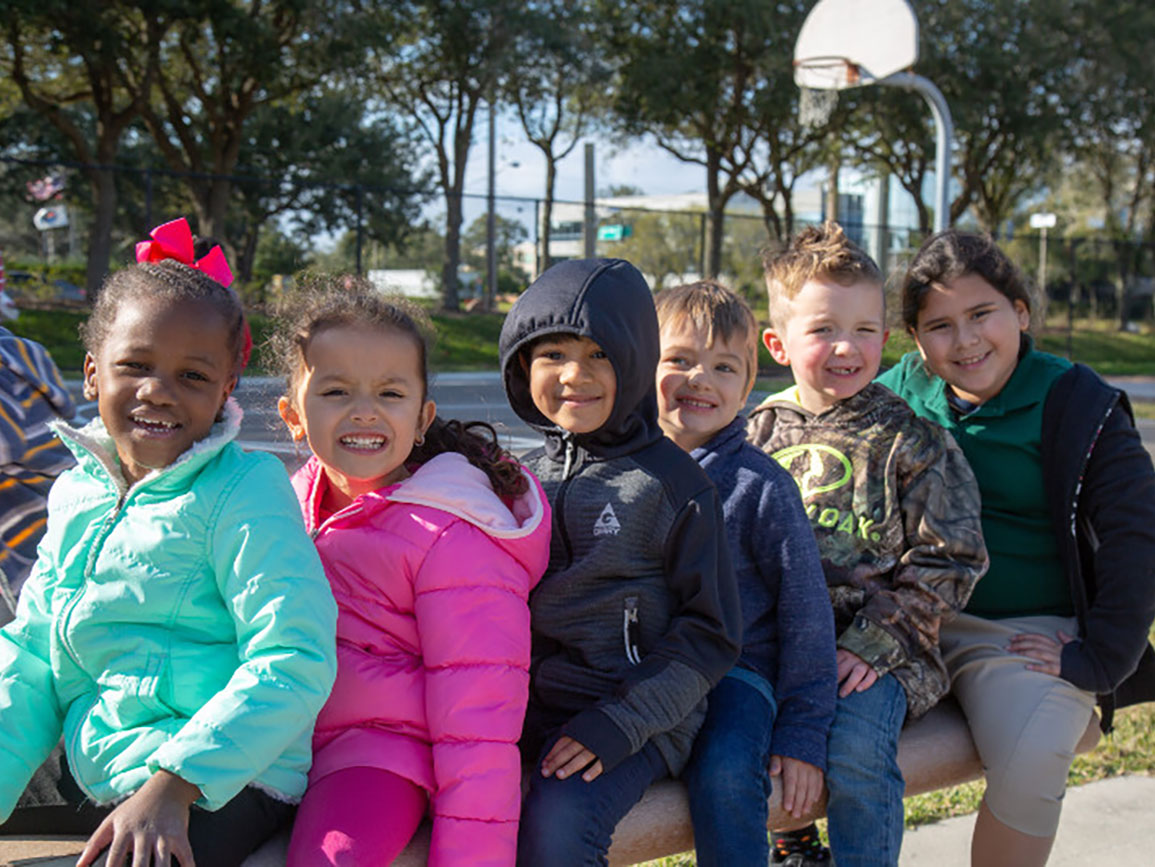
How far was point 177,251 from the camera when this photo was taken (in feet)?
6.30

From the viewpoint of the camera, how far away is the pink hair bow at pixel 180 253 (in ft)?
6.28

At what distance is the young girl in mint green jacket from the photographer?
1.61m

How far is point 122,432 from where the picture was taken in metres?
1.76

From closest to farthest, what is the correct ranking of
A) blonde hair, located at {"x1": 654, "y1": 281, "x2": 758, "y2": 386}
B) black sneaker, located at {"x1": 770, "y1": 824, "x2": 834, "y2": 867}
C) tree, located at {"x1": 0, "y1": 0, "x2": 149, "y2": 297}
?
1. blonde hair, located at {"x1": 654, "y1": 281, "x2": 758, "y2": 386}
2. black sneaker, located at {"x1": 770, "y1": 824, "x2": 834, "y2": 867}
3. tree, located at {"x1": 0, "y1": 0, "x2": 149, "y2": 297}

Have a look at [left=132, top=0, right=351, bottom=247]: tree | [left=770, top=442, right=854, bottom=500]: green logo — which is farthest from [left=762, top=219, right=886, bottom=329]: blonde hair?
[left=132, top=0, right=351, bottom=247]: tree

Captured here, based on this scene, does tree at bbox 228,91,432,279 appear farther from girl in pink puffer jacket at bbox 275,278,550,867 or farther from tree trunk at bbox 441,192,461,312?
girl in pink puffer jacket at bbox 275,278,550,867

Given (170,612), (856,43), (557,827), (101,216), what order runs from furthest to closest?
1. (101,216)
2. (856,43)
3. (557,827)
4. (170,612)

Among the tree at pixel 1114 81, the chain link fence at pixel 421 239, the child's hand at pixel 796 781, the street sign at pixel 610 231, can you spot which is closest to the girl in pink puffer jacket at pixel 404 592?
the child's hand at pixel 796 781

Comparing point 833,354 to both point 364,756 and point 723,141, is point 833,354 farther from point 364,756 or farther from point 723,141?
point 723,141

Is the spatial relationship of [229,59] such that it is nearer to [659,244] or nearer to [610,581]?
[659,244]

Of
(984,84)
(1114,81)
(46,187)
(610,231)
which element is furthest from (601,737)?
(1114,81)

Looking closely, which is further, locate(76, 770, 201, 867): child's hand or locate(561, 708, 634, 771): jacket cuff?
locate(561, 708, 634, 771): jacket cuff

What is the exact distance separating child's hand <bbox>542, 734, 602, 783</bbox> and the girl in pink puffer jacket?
0.37 feet

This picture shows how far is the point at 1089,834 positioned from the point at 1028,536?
1.08 metres
